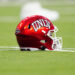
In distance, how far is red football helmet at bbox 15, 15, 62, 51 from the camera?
10180mm

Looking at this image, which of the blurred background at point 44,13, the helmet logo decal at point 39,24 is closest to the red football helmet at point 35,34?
the helmet logo decal at point 39,24

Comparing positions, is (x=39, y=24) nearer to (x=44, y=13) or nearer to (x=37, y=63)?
(x=37, y=63)

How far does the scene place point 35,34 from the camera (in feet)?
33.5

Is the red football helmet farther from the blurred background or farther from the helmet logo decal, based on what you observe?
the blurred background

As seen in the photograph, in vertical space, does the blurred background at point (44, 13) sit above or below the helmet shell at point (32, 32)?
below

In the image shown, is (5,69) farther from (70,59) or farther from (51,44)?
(51,44)

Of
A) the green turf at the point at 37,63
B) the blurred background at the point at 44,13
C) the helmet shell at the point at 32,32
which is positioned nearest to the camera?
the green turf at the point at 37,63

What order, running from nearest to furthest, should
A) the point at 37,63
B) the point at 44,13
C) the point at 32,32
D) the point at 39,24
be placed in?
1. the point at 37,63
2. the point at 32,32
3. the point at 39,24
4. the point at 44,13

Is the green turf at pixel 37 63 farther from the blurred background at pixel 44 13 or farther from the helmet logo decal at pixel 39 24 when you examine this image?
the blurred background at pixel 44 13

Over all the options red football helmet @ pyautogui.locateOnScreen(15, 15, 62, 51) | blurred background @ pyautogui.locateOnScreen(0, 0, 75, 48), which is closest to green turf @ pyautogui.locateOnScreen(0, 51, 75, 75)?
red football helmet @ pyautogui.locateOnScreen(15, 15, 62, 51)

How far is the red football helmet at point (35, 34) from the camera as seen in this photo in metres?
10.2

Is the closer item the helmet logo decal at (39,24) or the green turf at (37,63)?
the green turf at (37,63)

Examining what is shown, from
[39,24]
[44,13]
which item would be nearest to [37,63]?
[39,24]

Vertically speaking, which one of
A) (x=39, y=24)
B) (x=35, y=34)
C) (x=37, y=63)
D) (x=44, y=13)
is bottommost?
(x=44, y=13)
